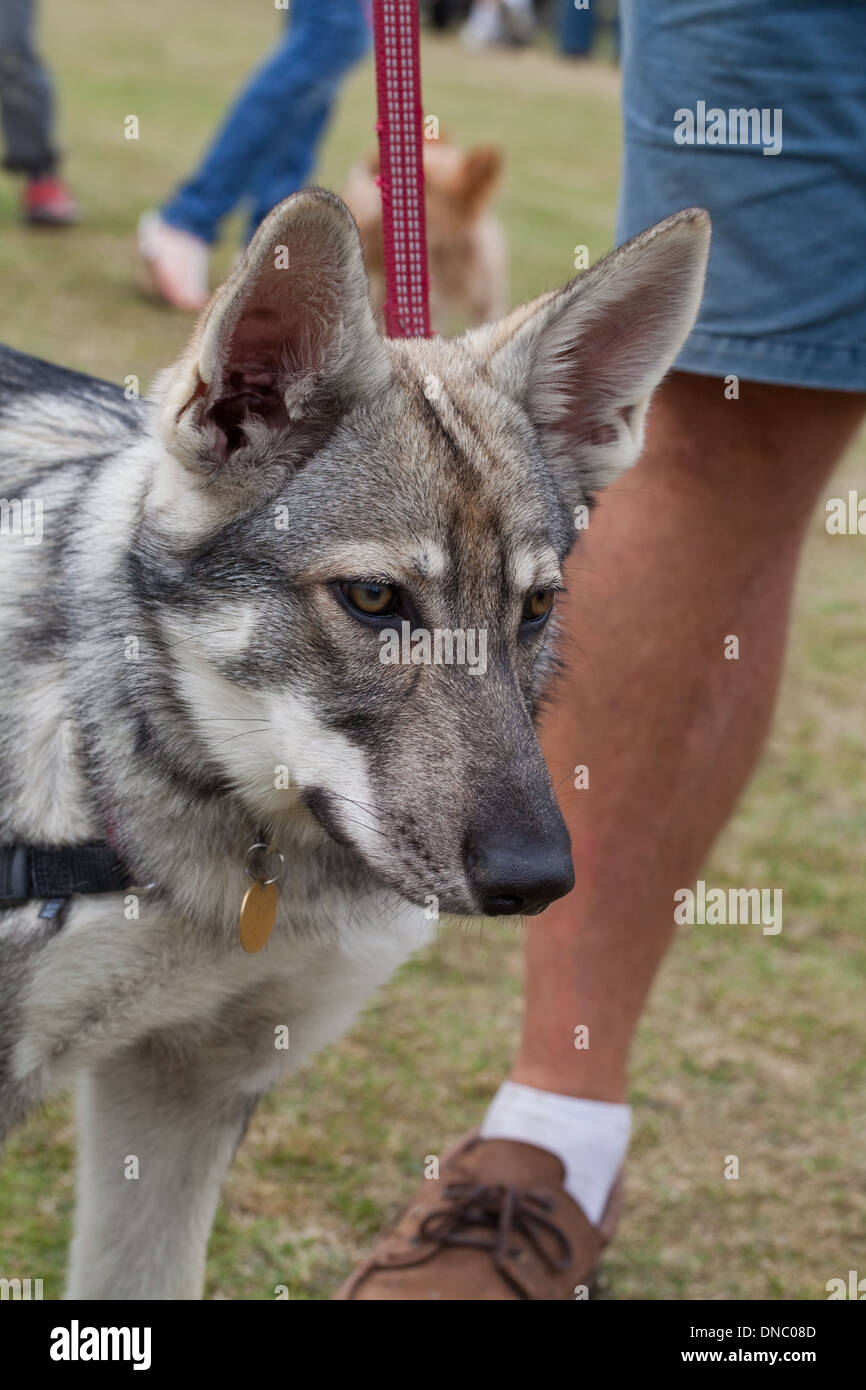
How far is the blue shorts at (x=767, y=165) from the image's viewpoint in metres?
2.47

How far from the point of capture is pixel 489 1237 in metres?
2.82

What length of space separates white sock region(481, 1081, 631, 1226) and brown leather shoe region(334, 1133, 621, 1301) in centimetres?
3

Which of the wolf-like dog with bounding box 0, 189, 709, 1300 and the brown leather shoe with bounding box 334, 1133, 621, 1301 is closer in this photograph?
the wolf-like dog with bounding box 0, 189, 709, 1300

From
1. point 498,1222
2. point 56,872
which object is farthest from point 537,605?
point 498,1222

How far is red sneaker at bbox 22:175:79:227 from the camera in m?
9.51

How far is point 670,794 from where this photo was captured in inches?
117

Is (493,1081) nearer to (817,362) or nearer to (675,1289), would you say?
(675,1289)

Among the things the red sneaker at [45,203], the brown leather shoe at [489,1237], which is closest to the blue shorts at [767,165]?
the brown leather shoe at [489,1237]

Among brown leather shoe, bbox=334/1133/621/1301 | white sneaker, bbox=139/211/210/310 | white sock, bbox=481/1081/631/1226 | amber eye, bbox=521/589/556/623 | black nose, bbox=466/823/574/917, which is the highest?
white sneaker, bbox=139/211/210/310

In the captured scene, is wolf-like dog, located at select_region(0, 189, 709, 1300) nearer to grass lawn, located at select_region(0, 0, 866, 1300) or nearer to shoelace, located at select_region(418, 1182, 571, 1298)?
grass lawn, located at select_region(0, 0, 866, 1300)

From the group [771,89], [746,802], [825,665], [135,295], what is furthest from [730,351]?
[135,295]

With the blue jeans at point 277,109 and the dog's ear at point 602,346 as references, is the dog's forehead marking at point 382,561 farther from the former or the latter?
the blue jeans at point 277,109

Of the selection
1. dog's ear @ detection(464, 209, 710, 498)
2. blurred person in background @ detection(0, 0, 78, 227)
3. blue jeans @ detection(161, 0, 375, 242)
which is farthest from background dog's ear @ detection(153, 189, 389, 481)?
blurred person in background @ detection(0, 0, 78, 227)

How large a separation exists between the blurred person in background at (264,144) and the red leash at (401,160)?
5825 mm
